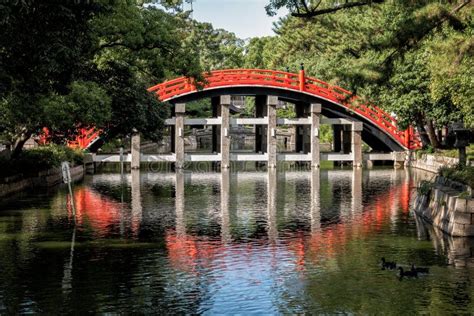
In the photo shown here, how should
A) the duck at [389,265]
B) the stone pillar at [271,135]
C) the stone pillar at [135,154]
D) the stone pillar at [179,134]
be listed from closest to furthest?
the duck at [389,265] < the stone pillar at [179,134] < the stone pillar at [135,154] < the stone pillar at [271,135]

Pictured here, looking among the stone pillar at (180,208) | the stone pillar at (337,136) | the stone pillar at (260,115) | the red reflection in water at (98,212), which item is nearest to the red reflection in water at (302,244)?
the stone pillar at (180,208)

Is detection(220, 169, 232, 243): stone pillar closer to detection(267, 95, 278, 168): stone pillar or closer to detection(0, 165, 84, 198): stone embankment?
detection(267, 95, 278, 168): stone pillar

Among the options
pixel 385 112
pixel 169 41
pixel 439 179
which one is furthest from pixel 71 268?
pixel 385 112

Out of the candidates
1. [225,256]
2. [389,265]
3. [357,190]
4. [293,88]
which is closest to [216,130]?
[293,88]

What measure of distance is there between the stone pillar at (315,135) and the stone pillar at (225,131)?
5.74 m

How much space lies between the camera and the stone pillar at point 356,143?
174 ft

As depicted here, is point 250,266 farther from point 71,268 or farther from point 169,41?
point 169,41

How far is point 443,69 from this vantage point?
22.0 metres

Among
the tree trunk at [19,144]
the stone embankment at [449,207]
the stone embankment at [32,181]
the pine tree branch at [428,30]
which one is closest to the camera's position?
the stone embankment at [449,207]

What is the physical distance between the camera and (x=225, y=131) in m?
51.3

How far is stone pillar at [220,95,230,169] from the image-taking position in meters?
51.4

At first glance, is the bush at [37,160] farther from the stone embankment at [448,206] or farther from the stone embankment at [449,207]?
the stone embankment at [449,207]

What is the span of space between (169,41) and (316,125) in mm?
19963

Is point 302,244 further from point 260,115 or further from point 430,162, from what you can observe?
point 260,115
